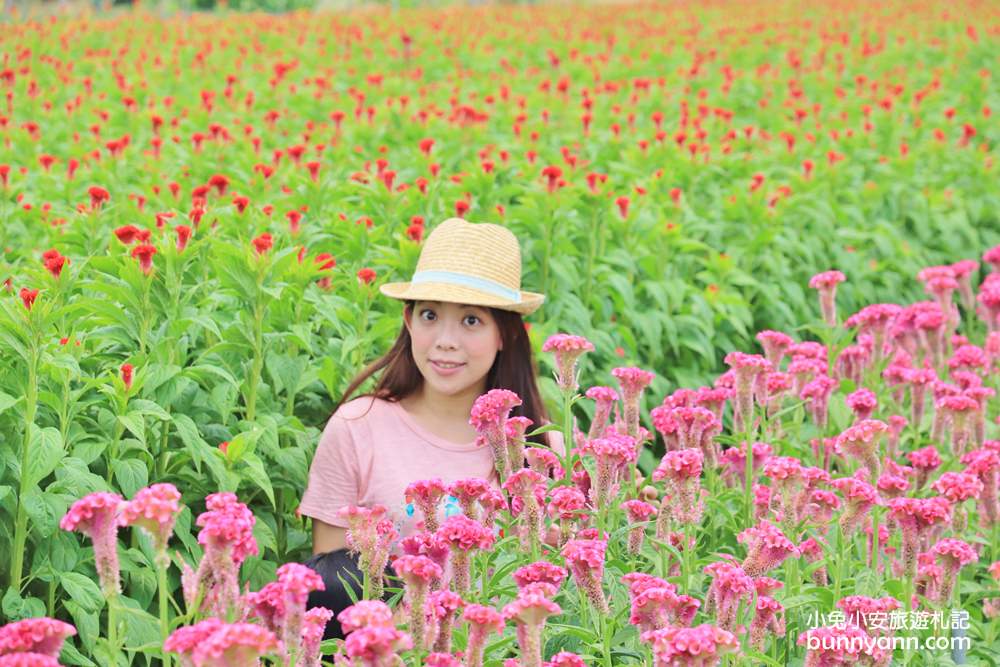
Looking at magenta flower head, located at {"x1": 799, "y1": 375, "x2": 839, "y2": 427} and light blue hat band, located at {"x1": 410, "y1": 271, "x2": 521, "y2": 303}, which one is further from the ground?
light blue hat band, located at {"x1": 410, "y1": 271, "x2": 521, "y2": 303}

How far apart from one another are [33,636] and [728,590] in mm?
1240

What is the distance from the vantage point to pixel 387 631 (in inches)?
70.7

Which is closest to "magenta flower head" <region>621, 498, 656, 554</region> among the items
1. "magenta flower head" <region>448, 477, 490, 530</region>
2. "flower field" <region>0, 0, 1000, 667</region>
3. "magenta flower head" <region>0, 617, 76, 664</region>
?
"flower field" <region>0, 0, 1000, 667</region>

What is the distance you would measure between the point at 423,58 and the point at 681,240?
701 cm

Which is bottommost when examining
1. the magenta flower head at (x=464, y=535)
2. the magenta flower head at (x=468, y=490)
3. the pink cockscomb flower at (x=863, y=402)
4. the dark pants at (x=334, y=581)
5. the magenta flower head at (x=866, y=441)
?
the dark pants at (x=334, y=581)

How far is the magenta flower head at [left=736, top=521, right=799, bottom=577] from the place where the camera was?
2.54 meters

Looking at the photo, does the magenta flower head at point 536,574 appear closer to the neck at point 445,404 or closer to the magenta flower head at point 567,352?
the magenta flower head at point 567,352

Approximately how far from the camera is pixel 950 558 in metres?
2.96

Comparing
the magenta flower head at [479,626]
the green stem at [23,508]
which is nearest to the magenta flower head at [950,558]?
the magenta flower head at [479,626]

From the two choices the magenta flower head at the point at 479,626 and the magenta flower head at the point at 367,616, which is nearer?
the magenta flower head at the point at 367,616

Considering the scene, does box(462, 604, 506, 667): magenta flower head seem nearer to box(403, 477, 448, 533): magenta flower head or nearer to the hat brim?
box(403, 477, 448, 533): magenta flower head

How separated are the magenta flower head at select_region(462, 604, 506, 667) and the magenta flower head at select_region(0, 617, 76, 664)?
605mm

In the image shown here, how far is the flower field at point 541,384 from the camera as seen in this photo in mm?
2307

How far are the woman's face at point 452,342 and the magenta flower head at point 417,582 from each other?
4.31ft
